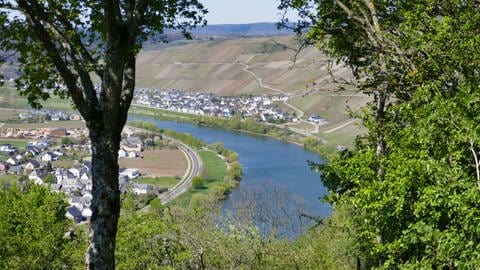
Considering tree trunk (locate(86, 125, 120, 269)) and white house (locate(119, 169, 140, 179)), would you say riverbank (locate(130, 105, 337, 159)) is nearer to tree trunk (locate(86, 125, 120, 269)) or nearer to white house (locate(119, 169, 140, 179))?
white house (locate(119, 169, 140, 179))

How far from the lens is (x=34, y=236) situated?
527 inches

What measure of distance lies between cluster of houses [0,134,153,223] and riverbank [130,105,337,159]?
2136 cm

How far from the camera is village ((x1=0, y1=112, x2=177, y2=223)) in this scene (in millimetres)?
55531

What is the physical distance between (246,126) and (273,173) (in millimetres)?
40100

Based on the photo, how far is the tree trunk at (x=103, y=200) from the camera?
4.06 m

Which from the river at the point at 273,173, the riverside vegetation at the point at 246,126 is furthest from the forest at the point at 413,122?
the riverside vegetation at the point at 246,126

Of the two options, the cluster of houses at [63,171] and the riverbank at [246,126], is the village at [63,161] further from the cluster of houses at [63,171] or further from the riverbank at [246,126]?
the riverbank at [246,126]

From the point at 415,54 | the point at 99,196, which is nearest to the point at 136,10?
the point at 99,196

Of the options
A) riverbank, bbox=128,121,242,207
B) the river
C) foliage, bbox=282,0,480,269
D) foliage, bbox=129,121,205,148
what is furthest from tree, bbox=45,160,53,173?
foliage, bbox=282,0,480,269

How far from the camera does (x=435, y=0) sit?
6.05m

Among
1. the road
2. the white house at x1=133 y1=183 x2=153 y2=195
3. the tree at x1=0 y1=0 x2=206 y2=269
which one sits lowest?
the road

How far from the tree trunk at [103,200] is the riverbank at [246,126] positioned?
6150cm

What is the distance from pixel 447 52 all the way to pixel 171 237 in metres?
9.06

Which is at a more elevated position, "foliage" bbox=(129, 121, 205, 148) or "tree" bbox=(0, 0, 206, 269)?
"tree" bbox=(0, 0, 206, 269)
